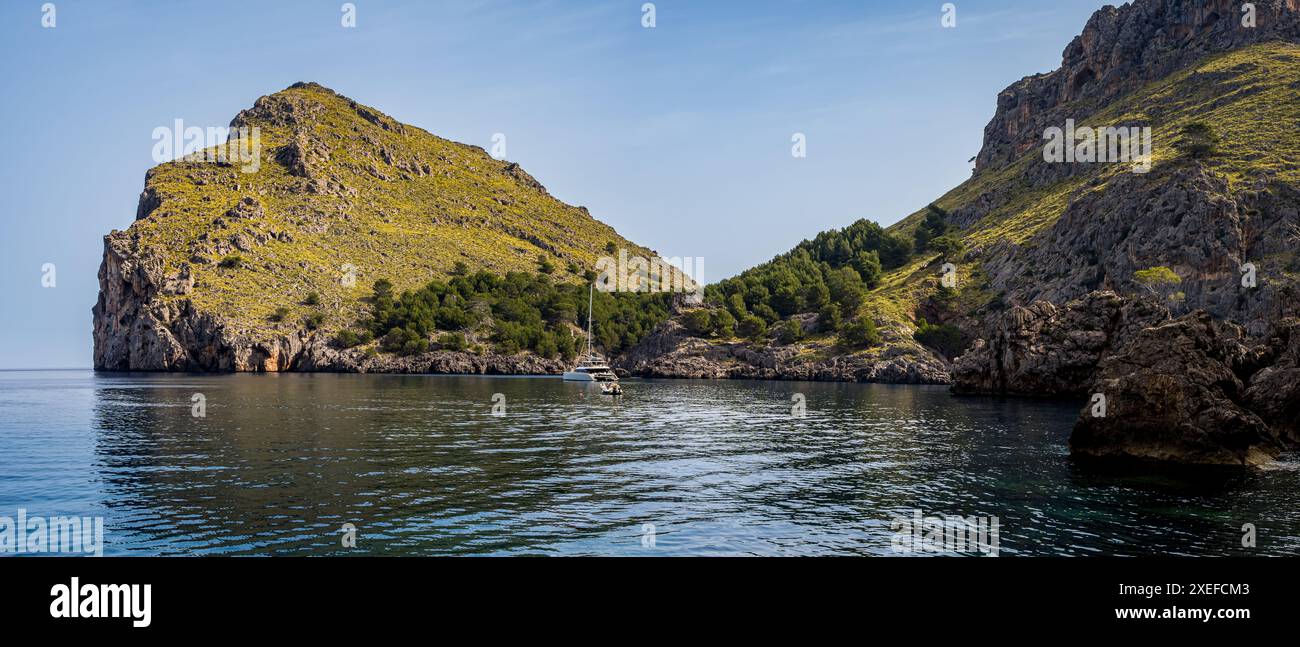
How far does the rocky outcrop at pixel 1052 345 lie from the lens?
290ft

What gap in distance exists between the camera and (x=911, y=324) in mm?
163500

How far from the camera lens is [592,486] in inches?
1275

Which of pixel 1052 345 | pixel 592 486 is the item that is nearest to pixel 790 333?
pixel 1052 345

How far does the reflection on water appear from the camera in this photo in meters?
23.3

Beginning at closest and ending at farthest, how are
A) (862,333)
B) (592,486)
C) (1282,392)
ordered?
(592,486) < (1282,392) < (862,333)

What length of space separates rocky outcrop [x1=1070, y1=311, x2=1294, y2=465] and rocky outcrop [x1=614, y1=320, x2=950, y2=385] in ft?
326

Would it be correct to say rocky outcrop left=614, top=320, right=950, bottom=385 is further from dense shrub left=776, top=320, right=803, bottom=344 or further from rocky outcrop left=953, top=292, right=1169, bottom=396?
rocky outcrop left=953, top=292, right=1169, bottom=396

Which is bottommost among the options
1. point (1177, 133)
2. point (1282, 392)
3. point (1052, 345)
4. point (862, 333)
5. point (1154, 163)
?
point (1282, 392)

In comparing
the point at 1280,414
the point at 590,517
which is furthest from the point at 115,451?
the point at 1280,414

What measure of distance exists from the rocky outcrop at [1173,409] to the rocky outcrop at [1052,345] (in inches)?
1926

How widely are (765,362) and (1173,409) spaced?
12808 centimetres

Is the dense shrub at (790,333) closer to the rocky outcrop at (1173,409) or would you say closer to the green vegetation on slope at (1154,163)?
the green vegetation on slope at (1154,163)

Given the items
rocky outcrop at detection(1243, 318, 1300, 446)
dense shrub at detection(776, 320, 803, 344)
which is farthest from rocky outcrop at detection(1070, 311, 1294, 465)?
dense shrub at detection(776, 320, 803, 344)

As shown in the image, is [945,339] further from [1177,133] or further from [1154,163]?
[1177,133]
